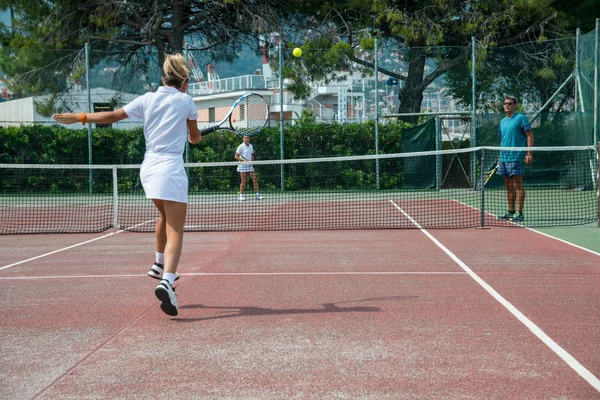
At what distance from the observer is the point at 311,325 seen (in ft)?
15.2

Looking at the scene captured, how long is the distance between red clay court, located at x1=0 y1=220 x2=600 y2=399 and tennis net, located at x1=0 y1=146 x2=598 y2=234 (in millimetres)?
3179

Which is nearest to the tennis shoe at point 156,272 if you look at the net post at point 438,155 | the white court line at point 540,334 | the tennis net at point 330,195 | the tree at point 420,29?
the white court line at point 540,334

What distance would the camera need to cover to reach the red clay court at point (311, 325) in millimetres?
3430

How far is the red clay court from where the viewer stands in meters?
3.43

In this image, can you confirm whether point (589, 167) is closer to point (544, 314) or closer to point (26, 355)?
point (544, 314)

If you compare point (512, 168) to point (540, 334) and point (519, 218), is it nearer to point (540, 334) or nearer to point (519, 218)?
point (519, 218)

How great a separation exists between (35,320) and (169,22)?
1841cm

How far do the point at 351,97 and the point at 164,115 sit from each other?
1502cm

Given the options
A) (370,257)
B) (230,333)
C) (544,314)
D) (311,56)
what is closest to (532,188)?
(311,56)

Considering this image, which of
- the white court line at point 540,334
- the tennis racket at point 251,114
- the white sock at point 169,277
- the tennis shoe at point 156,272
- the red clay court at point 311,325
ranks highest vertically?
the tennis racket at point 251,114

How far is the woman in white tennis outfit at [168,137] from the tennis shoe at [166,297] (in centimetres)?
19

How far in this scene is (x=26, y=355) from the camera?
13.1 ft

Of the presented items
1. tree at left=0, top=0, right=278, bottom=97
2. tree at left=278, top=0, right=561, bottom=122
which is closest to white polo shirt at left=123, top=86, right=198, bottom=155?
tree at left=278, top=0, right=561, bottom=122

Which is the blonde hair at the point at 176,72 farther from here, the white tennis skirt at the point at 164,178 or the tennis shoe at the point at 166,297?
the tennis shoe at the point at 166,297
